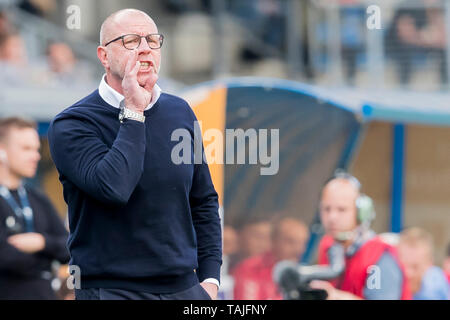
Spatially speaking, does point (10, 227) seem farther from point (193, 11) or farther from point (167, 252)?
point (193, 11)

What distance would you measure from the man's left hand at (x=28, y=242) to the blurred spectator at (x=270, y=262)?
1411 mm

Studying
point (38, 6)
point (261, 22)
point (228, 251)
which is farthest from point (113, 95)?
point (261, 22)

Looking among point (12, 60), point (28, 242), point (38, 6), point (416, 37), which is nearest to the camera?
point (28, 242)

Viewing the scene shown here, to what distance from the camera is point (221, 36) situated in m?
10.4

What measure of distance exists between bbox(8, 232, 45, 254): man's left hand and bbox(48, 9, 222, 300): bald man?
1.73 m

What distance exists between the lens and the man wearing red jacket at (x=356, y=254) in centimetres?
436

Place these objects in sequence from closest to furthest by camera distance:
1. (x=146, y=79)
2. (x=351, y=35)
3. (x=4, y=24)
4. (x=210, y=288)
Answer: (x=146, y=79)
(x=210, y=288)
(x=4, y=24)
(x=351, y=35)

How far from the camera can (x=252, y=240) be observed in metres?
5.50

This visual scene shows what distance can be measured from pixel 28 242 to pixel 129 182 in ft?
6.60

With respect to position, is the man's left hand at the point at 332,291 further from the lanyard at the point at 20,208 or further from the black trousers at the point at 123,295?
the black trousers at the point at 123,295

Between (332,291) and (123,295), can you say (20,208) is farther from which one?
(123,295)

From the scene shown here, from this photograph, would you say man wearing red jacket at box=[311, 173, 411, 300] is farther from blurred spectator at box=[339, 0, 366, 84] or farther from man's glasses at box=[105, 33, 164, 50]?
blurred spectator at box=[339, 0, 366, 84]

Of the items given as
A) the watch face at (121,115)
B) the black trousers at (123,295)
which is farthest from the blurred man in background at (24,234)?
the watch face at (121,115)
